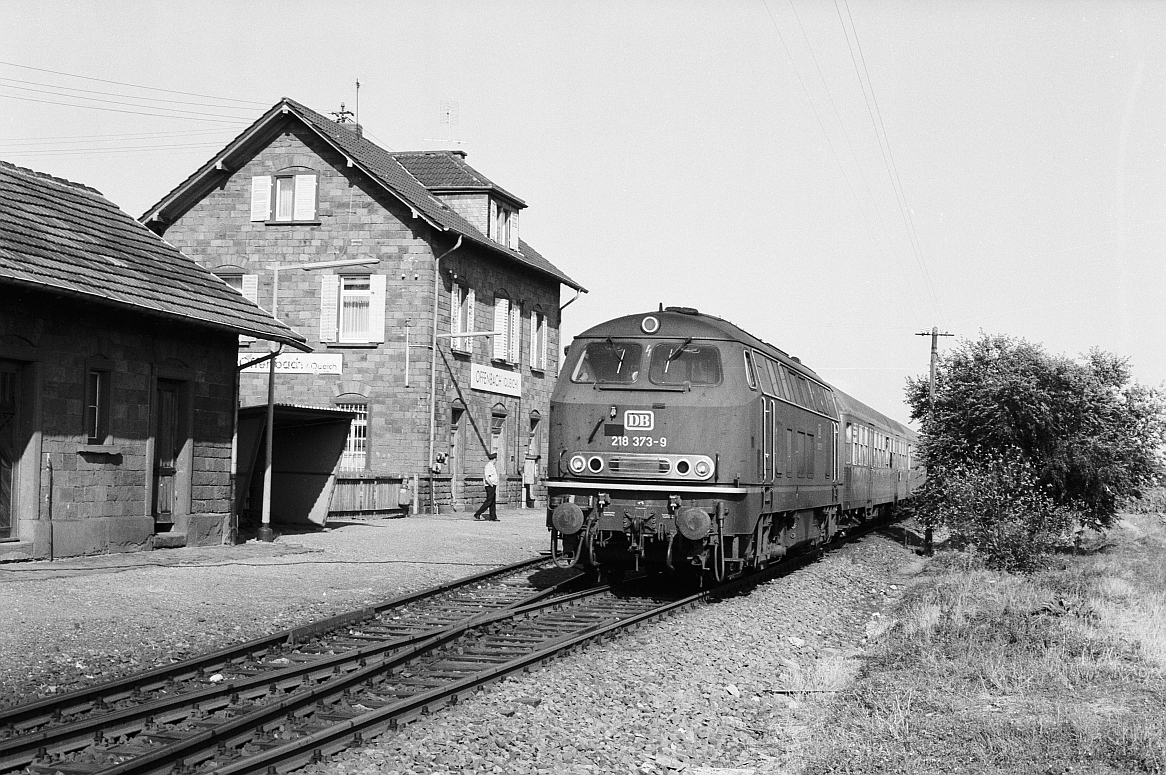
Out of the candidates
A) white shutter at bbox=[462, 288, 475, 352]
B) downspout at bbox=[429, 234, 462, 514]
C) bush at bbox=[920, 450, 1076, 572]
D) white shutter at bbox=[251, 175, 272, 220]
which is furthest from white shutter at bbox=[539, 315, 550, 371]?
bush at bbox=[920, 450, 1076, 572]

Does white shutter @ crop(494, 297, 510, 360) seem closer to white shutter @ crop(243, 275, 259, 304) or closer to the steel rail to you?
white shutter @ crop(243, 275, 259, 304)

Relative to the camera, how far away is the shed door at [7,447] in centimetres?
1527

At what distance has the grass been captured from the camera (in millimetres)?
7175

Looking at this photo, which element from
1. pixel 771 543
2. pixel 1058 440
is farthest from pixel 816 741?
pixel 1058 440

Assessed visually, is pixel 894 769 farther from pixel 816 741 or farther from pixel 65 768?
pixel 65 768

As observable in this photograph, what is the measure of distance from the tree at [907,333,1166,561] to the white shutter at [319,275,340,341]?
15281 mm

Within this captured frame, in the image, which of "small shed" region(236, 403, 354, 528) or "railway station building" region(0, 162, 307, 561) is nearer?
"railway station building" region(0, 162, 307, 561)

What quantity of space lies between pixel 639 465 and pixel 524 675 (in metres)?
4.51

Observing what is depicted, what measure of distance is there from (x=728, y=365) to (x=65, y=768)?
9.00 meters

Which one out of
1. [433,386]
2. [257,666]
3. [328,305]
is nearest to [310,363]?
[328,305]

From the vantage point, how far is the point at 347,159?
1225 inches

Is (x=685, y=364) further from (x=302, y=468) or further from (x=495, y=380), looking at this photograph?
(x=495, y=380)

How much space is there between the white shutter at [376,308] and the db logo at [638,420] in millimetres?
17802

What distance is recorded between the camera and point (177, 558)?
16.8 meters
